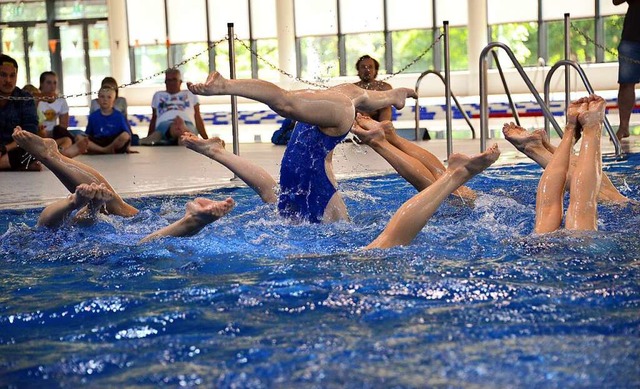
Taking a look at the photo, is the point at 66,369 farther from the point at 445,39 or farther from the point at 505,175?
the point at 445,39

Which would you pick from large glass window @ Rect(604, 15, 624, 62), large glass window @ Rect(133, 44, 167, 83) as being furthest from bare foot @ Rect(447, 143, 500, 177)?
large glass window @ Rect(133, 44, 167, 83)

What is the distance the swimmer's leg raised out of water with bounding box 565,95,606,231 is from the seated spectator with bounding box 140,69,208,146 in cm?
788

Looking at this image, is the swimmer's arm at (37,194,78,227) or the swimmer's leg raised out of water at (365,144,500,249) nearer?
the swimmer's leg raised out of water at (365,144,500,249)

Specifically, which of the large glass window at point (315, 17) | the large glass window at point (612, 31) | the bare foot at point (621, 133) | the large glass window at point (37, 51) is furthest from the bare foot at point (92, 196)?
the large glass window at point (37, 51)

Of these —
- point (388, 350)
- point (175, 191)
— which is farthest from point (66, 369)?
point (175, 191)

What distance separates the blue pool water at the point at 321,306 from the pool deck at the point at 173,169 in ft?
7.70

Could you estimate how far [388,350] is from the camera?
2.77 meters

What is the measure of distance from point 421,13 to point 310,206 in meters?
20.0

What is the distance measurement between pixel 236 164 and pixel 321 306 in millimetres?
2036

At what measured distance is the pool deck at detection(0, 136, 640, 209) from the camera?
24.0ft

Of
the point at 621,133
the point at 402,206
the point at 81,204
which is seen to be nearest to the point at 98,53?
the point at 621,133

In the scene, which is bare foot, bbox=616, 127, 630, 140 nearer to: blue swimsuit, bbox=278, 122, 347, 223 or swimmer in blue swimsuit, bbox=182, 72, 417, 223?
swimmer in blue swimsuit, bbox=182, 72, 417, 223

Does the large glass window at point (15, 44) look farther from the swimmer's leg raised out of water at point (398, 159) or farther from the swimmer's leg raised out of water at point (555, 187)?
the swimmer's leg raised out of water at point (555, 187)

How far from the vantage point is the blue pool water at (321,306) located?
2629mm
